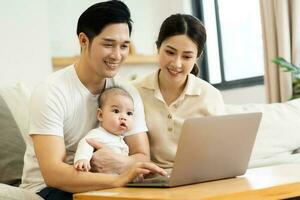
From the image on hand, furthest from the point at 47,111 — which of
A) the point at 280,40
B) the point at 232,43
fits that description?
the point at 232,43

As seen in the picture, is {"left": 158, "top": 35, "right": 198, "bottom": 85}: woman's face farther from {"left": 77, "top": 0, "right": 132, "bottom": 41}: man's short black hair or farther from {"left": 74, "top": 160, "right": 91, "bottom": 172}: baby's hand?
{"left": 74, "top": 160, "right": 91, "bottom": 172}: baby's hand

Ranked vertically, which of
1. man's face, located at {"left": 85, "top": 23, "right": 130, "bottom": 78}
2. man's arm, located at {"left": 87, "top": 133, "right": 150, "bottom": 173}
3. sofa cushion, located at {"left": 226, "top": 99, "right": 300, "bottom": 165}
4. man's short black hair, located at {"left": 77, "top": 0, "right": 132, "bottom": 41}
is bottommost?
sofa cushion, located at {"left": 226, "top": 99, "right": 300, "bottom": 165}

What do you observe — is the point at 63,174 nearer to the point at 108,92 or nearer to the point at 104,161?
the point at 104,161

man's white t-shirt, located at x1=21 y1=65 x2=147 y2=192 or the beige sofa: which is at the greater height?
man's white t-shirt, located at x1=21 y1=65 x2=147 y2=192

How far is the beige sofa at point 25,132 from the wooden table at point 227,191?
1.49ft

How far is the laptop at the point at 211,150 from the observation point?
138 cm

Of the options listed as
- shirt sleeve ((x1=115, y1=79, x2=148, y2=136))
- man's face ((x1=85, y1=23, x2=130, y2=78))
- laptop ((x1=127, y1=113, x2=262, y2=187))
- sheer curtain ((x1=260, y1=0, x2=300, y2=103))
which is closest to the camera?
laptop ((x1=127, y1=113, x2=262, y2=187))

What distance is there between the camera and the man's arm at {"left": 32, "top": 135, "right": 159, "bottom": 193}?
158 cm

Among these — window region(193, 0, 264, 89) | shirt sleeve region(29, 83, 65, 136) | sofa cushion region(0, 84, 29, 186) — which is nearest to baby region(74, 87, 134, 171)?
shirt sleeve region(29, 83, 65, 136)

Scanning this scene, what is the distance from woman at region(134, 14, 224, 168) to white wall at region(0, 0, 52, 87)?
4.73ft

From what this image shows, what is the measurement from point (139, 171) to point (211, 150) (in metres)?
0.21

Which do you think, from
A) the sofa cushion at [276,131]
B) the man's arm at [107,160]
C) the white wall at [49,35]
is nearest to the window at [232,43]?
the white wall at [49,35]

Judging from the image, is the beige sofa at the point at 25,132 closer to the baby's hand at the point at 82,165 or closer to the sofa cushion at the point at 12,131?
the sofa cushion at the point at 12,131

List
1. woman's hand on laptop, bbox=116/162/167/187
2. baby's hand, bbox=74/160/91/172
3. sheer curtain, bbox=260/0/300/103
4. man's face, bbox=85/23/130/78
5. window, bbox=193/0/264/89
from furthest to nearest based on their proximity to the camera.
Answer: window, bbox=193/0/264/89, sheer curtain, bbox=260/0/300/103, man's face, bbox=85/23/130/78, baby's hand, bbox=74/160/91/172, woman's hand on laptop, bbox=116/162/167/187
